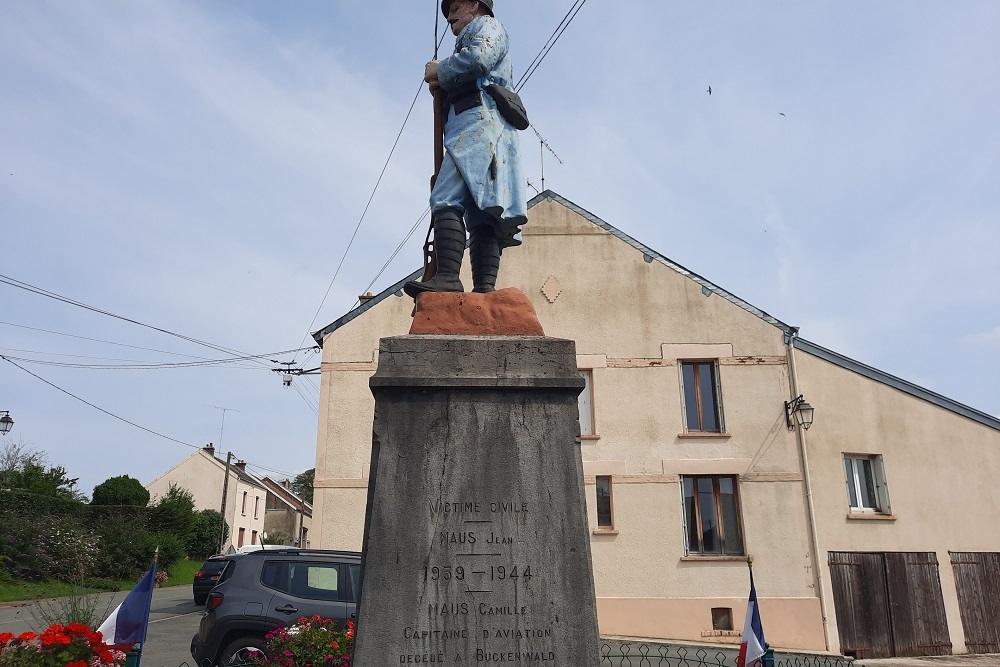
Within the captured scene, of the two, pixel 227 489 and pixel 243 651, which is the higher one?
pixel 227 489

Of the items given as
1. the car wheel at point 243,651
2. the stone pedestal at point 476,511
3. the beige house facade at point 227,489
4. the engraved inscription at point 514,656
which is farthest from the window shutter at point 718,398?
the beige house facade at point 227,489

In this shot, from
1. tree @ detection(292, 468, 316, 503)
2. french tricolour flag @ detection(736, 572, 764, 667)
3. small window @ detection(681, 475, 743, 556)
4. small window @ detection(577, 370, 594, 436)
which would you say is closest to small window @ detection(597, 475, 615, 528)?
small window @ detection(577, 370, 594, 436)

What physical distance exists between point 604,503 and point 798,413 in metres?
4.64

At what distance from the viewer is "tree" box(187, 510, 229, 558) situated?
37594 mm

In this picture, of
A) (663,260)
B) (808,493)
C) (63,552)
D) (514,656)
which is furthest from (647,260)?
(63,552)

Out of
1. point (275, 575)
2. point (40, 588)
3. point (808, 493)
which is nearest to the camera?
point (275, 575)

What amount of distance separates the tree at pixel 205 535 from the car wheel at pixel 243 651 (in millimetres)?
31433

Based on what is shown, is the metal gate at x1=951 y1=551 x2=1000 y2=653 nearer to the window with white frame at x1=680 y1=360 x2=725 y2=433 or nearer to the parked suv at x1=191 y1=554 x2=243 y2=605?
the window with white frame at x1=680 y1=360 x2=725 y2=433

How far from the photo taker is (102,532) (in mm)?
28984

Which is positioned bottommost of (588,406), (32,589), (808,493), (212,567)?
(32,589)

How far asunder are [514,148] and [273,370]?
16.4 meters

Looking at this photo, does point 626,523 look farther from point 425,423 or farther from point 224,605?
point 425,423

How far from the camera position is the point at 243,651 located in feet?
27.0

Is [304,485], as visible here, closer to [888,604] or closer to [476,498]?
[888,604]
